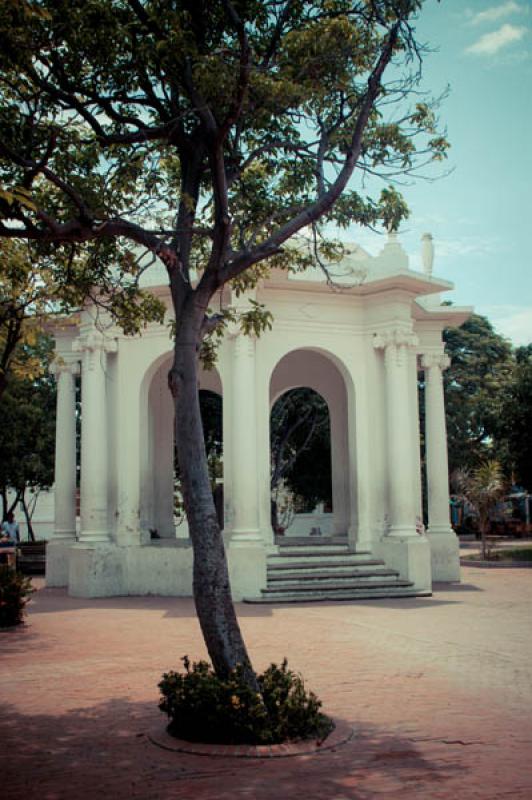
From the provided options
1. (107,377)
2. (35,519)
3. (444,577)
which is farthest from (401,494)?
(35,519)

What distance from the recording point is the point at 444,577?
19047 mm

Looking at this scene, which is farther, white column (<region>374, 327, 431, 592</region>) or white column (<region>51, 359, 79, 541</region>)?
white column (<region>51, 359, 79, 541</region>)

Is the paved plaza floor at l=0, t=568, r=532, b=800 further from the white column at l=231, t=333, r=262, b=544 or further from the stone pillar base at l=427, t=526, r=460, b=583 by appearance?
the stone pillar base at l=427, t=526, r=460, b=583

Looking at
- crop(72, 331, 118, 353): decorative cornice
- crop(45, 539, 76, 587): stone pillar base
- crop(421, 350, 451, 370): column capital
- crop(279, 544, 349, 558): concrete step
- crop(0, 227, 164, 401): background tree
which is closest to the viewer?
crop(0, 227, 164, 401): background tree

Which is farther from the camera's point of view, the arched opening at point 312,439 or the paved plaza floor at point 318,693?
the arched opening at point 312,439

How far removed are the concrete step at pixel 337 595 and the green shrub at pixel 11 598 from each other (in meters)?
4.29

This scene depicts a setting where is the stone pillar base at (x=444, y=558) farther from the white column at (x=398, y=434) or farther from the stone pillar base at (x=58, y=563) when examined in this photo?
the stone pillar base at (x=58, y=563)

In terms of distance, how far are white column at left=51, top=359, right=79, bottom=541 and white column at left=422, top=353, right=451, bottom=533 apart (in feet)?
27.6

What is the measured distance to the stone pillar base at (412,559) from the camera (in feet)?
54.7

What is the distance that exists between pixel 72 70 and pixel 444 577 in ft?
46.3

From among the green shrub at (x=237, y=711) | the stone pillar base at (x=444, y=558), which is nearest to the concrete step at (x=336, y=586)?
the stone pillar base at (x=444, y=558)

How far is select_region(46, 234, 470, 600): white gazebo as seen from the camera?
16.8 m

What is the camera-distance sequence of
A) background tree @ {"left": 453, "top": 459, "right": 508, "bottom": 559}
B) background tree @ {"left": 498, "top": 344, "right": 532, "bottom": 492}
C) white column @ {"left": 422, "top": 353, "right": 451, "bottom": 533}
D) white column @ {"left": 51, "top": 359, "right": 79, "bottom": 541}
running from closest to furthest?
white column @ {"left": 422, "top": 353, "right": 451, "bottom": 533} → white column @ {"left": 51, "top": 359, "right": 79, "bottom": 541} → background tree @ {"left": 453, "top": 459, "right": 508, "bottom": 559} → background tree @ {"left": 498, "top": 344, "right": 532, "bottom": 492}

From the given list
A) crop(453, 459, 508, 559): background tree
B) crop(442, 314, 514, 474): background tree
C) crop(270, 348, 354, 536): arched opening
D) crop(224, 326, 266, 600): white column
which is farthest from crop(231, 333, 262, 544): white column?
crop(442, 314, 514, 474): background tree
